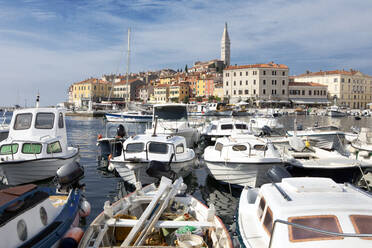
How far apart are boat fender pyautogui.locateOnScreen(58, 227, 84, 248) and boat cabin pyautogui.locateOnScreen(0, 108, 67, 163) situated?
7.24 m

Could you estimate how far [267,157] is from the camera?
11.9 meters

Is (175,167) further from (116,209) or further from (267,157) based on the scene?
(116,209)

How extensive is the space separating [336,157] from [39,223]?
12.3 metres

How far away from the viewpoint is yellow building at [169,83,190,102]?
416 feet

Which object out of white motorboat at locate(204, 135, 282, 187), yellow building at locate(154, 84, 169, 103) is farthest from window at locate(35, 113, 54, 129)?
yellow building at locate(154, 84, 169, 103)

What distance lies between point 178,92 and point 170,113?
10413cm

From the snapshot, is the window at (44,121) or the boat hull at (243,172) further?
the window at (44,121)

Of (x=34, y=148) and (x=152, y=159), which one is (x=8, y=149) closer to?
(x=34, y=148)

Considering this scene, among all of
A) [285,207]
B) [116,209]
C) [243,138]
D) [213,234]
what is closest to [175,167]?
[243,138]

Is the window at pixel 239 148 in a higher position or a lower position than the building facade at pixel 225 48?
lower

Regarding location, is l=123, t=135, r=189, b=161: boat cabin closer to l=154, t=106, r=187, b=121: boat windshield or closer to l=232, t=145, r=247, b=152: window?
l=232, t=145, r=247, b=152: window

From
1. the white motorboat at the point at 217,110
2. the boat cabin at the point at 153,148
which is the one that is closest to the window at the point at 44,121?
the boat cabin at the point at 153,148

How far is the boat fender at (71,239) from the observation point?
605cm

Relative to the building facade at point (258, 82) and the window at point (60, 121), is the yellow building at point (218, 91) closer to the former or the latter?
the building facade at point (258, 82)
